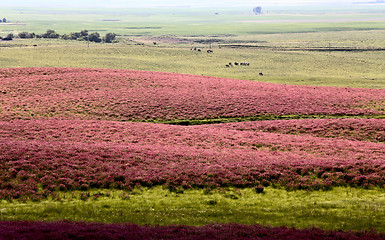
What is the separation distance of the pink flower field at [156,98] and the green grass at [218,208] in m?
25.8

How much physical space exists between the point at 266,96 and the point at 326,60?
89.8 metres

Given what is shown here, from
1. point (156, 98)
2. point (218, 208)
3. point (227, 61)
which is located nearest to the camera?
point (218, 208)

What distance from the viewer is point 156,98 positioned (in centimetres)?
5769

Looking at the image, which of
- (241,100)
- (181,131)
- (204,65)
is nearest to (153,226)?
(181,131)

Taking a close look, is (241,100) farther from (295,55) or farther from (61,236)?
(295,55)

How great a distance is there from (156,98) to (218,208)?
118ft

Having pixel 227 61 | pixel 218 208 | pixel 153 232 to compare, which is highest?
pixel 227 61

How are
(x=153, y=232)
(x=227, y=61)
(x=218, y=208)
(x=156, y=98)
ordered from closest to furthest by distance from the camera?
(x=153, y=232)
(x=218, y=208)
(x=156, y=98)
(x=227, y=61)

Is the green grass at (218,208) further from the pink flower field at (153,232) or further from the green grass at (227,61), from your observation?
the green grass at (227,61)

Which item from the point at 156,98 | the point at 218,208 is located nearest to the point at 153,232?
the point at 218,208

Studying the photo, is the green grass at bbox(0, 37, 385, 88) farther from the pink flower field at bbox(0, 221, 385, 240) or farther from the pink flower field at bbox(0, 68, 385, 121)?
the pink flower field at bbox(0, 221, 385, 240)

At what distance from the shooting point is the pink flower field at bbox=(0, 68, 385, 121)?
51.8m

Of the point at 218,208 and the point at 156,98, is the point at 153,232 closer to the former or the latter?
the point at 218,208

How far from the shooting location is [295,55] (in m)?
151
